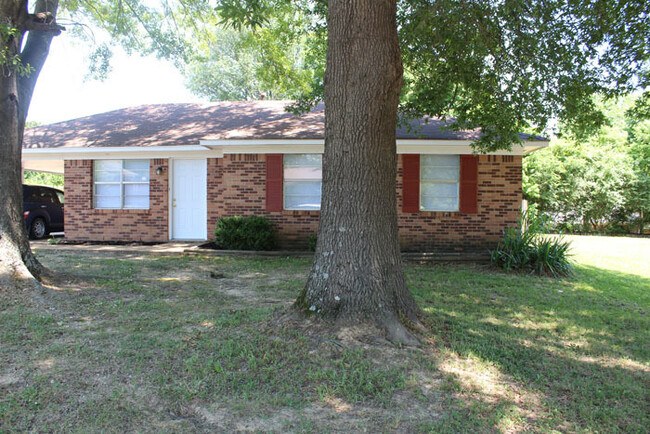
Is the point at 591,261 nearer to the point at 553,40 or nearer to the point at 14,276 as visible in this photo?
the point at 553,40

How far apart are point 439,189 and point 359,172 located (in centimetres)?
669

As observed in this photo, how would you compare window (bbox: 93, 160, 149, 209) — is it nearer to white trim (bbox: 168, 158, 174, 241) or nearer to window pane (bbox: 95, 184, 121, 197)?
window pane (bbox: 95, 184, 121, 197)

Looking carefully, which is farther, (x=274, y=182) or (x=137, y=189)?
(x=137, y=189)

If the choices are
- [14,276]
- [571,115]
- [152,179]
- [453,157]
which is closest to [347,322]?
[14,276]

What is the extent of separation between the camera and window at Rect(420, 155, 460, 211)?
1023cm

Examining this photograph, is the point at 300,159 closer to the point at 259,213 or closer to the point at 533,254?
the point at 259,213

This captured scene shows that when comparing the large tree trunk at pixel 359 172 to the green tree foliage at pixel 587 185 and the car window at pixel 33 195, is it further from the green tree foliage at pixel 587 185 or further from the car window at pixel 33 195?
the green tree foliage at pixel 587 185

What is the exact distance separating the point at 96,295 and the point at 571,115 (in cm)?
789

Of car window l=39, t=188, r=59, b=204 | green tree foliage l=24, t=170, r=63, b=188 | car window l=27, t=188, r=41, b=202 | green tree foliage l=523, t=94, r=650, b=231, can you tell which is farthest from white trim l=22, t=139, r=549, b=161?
green tree foliage l=24, t=170, r=63, b=188

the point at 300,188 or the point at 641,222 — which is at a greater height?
the point at 300,188

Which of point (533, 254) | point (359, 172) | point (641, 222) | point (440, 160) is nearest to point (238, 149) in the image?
point (440, 160)

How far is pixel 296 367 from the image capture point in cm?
336

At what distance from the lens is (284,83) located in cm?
1293

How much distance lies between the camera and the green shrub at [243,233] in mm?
9648
